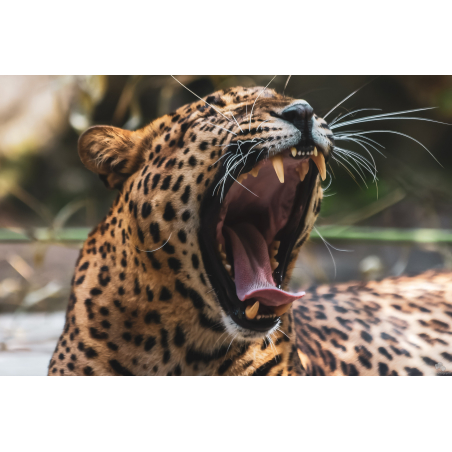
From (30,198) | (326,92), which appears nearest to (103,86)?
(30,198)

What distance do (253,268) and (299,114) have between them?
2.27 ft

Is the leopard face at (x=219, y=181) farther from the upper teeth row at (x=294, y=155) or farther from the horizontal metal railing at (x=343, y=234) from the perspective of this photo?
the horizontal metal railing at (x=343, y=234)

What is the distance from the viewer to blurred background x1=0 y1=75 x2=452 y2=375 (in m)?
3.00

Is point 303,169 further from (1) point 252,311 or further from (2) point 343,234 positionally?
(2) point 343,234

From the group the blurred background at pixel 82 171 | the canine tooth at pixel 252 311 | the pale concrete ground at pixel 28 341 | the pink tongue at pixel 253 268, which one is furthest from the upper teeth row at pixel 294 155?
the pale concrete ground at pixel 28 341

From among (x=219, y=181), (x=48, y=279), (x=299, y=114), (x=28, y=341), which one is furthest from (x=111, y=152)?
(x=28, y=341)

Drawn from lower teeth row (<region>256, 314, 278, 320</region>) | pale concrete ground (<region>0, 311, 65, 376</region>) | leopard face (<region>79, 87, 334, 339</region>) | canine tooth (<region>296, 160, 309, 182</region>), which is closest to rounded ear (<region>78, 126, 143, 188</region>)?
leopard face (<region>79, 87, 334, 339</region>)

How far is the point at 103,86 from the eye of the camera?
3047mm

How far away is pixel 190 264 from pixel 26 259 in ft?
4.41

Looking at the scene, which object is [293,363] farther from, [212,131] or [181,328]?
[212,131]

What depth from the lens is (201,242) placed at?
7.32ft

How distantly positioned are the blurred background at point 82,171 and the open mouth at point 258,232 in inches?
26.4

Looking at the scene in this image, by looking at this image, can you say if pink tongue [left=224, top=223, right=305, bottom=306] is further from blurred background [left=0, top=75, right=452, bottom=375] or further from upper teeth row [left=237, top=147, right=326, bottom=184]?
blurred background [left=0, top=75, right=452, bottom=375]
